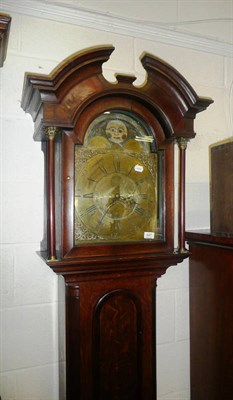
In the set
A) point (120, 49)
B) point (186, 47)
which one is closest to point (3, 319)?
point (120, 49)

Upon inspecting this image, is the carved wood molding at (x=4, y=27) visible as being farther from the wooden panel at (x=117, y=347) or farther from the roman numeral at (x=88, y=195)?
the wooden panel at (x=117, y=347)

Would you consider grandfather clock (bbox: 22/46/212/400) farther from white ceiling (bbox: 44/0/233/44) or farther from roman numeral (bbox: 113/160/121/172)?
white ceiling (bbox: 44/0/233/44)

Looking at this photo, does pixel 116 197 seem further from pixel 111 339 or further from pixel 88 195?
pixel 111 339

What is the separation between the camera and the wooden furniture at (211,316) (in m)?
1.25

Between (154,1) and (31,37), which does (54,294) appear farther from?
(154,1)

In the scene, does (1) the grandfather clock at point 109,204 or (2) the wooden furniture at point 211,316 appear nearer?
(1) the grandfather clock at point 109,204

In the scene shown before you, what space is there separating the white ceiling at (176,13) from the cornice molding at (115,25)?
21 mm

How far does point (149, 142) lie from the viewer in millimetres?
1201

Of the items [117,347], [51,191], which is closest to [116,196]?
[51,191]

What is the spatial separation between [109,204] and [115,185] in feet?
0.23

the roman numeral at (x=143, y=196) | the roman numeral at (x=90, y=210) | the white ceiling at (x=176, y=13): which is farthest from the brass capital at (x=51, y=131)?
the white ceiling at (x=176, y=13)

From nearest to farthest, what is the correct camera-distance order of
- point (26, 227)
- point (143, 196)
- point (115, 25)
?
point (143, 196)
point (26, 227)
point (115, 25)

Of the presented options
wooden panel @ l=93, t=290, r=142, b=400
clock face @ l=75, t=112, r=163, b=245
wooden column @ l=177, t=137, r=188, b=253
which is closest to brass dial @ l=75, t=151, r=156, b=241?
clock face @ l=75, t=112, r=163, b=245

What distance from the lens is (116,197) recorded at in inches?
45.3
